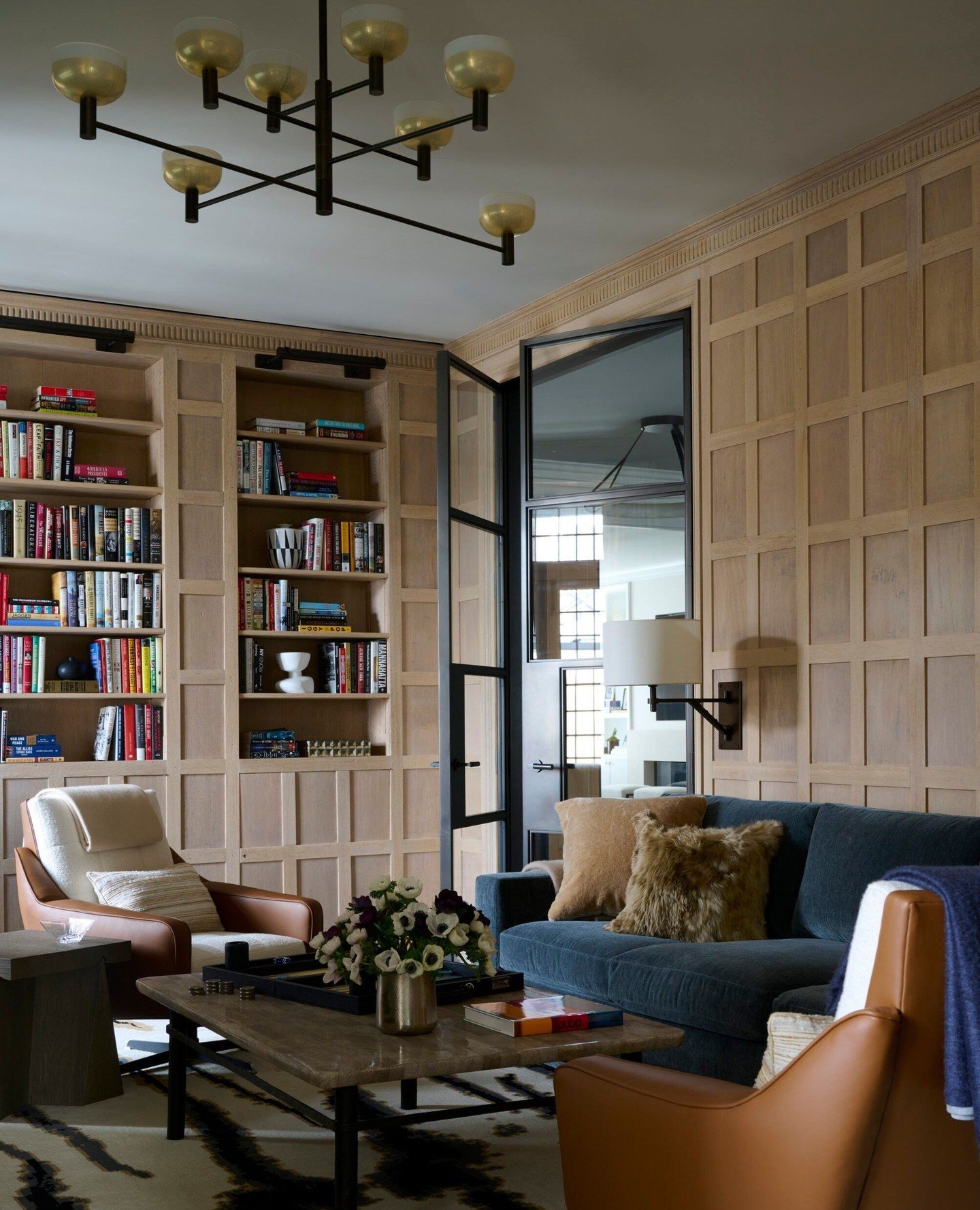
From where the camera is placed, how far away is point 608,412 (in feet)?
18.1

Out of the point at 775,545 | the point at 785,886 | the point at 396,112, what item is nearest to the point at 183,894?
the point at 785,886

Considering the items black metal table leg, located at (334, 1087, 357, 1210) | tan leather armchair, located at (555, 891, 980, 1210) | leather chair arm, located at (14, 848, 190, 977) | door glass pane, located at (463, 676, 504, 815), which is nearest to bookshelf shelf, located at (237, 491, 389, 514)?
door glass pane, located at (463, 676, 504, 815)

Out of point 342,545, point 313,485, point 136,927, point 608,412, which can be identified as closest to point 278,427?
point 313,485

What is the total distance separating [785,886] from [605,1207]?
6.52ft

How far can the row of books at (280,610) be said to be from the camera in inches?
248

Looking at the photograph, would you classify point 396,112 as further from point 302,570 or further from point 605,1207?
point 302,570

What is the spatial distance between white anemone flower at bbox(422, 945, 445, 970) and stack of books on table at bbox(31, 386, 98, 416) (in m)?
3.95

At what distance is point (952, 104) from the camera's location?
405 centimetres

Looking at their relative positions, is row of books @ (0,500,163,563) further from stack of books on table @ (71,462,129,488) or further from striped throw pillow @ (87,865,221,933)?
striped throw pillow @ (87,865,221,933)

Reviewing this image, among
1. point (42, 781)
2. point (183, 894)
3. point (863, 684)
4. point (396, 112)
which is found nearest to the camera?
point (396, 112)

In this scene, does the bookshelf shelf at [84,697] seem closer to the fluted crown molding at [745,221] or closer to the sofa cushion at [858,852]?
the fluted crown molding at [745,221]

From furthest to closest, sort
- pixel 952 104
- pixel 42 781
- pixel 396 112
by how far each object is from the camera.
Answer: pixel 42 781, pixel 952 104, pixel 396 112

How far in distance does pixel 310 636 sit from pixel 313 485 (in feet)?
2.49

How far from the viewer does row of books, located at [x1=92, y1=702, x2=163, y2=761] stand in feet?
19.4
